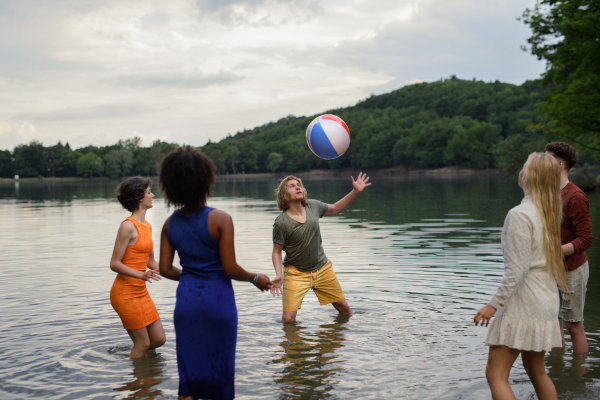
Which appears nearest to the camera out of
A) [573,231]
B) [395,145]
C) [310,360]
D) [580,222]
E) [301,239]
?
[580,222]

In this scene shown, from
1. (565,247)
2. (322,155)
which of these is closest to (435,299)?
(322,155)

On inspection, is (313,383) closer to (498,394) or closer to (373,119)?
(498,394)

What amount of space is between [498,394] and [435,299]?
493 centimetres

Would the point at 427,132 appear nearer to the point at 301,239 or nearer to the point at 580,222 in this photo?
the point at 301,239

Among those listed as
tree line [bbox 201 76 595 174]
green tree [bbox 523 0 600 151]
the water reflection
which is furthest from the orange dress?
tree line [bbox 201 76 595 174]

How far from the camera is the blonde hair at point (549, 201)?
375cm

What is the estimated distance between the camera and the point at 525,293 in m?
3.73

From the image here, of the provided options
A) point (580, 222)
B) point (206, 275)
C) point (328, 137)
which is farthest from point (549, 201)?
point (328, 137)

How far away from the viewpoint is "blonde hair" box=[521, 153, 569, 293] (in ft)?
12.3

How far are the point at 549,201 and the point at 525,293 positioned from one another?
664mm

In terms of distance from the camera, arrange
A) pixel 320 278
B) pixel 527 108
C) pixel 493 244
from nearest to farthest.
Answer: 1. pixel 320 278
2. pixel 493 244
3. pixel 527 108

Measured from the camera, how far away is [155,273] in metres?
5.03

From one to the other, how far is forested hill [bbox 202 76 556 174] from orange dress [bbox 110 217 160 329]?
134503 millimetres

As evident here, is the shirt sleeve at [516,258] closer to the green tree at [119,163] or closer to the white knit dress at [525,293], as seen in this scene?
the white knit dress at [525,293]
